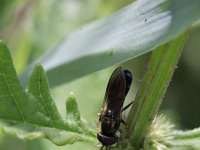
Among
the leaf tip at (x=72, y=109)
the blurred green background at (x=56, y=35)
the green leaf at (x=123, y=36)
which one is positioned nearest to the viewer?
the green leaf at (x=123, y=36)

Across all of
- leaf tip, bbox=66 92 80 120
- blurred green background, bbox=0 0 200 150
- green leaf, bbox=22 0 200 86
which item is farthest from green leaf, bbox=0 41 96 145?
blurred green background, bbox=0 0 200 150

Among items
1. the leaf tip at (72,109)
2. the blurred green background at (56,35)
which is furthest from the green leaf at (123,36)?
the blurred green background at (56,35)

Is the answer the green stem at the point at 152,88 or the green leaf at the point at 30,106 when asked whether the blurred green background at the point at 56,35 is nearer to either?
the green stem at the point at 152,88

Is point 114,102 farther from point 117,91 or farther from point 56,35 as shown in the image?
point 56,35

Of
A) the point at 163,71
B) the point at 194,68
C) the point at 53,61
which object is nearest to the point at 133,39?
the point at 163,71

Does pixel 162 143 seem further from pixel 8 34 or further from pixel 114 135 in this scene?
pixel 8 34

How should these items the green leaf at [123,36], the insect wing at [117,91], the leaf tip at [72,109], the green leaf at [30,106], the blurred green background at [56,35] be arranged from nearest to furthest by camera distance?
1. the green leaf at [123,36]
2. the green leaf at [30,106]
3. the leaf tip at [72,109]
4. the insect wing at [117,91]
5. the blurred green background at [56,35]
